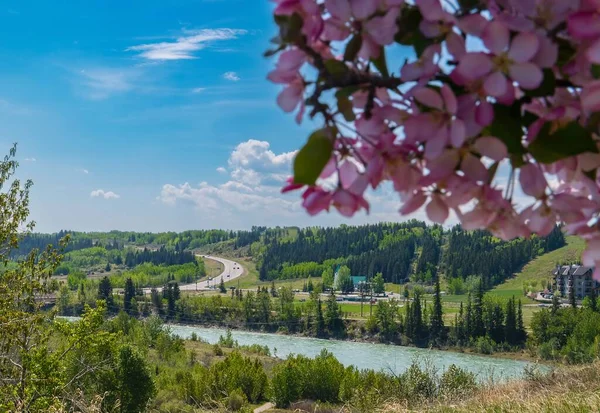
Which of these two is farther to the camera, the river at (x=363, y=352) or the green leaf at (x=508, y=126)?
the river at (x=363, y=352)

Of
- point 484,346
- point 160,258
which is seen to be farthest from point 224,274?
point 484,346

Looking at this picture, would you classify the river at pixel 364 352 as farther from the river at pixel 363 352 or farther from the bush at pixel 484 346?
the bush at pixel 484 346

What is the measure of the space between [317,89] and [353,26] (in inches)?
3.4

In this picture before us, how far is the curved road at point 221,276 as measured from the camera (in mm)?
115750

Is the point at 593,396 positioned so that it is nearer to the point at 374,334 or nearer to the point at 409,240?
the point at 374,334

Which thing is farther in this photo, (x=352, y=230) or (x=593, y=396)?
(x=352, y=230)

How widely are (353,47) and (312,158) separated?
15 cm

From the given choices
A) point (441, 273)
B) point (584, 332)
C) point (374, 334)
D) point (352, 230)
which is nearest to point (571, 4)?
point (584, 332)

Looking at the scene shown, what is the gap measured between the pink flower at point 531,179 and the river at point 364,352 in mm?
37674

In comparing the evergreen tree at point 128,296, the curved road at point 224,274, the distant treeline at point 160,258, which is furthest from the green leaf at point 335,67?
the distant treeline at point 160,258

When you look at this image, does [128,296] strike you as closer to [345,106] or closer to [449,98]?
[345,106]

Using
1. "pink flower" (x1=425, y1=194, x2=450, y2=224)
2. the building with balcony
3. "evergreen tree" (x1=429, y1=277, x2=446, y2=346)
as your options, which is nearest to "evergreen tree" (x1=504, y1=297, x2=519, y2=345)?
"evergreen tree" (x1=429, y1=277, x2=446, y2=346)

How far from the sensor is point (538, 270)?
9638 centimetres

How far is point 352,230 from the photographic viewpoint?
5782 inches
